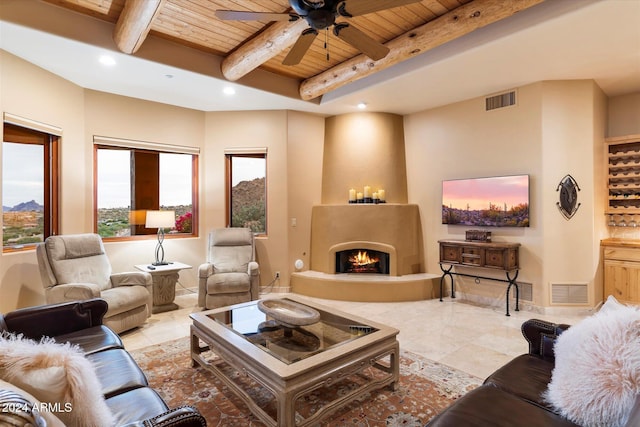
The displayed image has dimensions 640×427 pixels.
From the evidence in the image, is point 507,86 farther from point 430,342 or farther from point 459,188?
point 430,342

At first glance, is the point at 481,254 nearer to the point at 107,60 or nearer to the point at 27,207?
the point at 107,60

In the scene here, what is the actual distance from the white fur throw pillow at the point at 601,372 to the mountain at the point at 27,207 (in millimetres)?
4938

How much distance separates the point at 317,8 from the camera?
2.09m

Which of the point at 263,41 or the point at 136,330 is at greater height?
the point at 263,41

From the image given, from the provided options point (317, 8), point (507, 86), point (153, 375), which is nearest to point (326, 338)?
point (153, 375)

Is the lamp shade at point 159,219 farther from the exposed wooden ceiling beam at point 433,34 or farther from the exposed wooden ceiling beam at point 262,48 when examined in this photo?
the exposed wooden ceiling beam at point 433,34

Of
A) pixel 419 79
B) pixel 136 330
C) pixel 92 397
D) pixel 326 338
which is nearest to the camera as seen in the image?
pixel 92 397

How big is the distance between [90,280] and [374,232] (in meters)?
3.76

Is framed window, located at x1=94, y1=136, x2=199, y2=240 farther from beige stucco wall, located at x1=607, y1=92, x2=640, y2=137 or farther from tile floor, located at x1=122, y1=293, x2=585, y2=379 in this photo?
beige stucco wall, located at x1=607, y1=92, x2=640, y2=137

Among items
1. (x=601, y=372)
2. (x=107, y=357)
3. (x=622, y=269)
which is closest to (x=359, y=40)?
(x=601, y=372)

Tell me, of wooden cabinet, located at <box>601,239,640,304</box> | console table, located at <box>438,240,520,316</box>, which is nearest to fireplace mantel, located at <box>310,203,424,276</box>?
console table, located at <box>438,240,520,316</box>

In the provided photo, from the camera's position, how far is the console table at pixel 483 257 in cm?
416

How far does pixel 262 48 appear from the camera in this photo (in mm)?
3424

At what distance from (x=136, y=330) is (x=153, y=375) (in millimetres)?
1195
